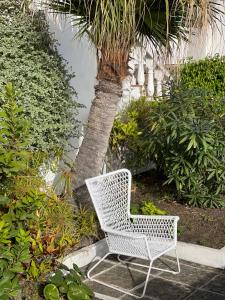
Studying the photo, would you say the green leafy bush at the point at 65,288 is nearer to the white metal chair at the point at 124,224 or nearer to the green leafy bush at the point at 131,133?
the white metal chair at the point at 124,224

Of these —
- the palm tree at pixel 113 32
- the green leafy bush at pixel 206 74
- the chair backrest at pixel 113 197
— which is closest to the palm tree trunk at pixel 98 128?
the palm tree at pixel 113 32

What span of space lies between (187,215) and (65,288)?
2.52m

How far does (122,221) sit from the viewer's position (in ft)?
15.7

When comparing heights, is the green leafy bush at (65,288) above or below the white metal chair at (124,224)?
below

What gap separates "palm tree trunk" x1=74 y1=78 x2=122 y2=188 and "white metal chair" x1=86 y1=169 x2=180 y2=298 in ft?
1.68

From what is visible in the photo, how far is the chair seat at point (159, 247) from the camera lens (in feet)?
13.5

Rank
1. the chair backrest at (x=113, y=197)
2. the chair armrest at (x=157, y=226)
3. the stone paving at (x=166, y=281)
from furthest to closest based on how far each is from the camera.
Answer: the chair backrest at (x=113, y=197), the chair armrest at (x=157, y=226), the stone paving at (x=166, y=281)

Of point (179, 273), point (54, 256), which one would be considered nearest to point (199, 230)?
point (179, 273)

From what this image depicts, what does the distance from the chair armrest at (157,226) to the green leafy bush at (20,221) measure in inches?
28.6

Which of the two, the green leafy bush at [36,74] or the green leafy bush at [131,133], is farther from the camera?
the green leafy bush at [131,133]

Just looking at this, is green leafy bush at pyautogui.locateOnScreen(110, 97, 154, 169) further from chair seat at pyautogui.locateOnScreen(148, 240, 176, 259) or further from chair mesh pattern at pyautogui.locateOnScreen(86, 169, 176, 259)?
chair seat at pyautogui.locateOnScreen(148, 240, 176, 259)

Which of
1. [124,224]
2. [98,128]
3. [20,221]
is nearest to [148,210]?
[124,224]

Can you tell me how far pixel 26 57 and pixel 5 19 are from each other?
49 centimetres

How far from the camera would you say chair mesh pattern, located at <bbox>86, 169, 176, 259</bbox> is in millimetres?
4199
